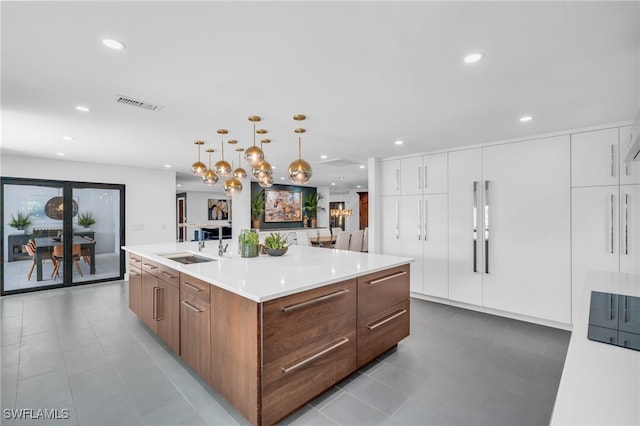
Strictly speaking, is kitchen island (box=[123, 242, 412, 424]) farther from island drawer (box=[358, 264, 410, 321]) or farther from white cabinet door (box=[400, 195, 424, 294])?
white cabinet door (box=[400, 195, 424, 294])

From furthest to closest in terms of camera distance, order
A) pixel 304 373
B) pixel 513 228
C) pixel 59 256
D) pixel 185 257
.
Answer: pixel 59 256
pixel 513 228
pixel 185 257
pixel 304 373

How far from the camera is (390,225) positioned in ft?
17.4

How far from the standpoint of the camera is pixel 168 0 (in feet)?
4.48

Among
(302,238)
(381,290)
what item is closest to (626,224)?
(381,290)

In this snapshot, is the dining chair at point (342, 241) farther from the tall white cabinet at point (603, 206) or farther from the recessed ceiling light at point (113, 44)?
the recessed ceiling light at point (113, 44)

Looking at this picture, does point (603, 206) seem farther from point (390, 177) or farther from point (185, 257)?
point (185, 257)

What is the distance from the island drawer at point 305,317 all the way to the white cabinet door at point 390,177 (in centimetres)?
306

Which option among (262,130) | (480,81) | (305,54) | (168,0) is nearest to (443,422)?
(480,81)

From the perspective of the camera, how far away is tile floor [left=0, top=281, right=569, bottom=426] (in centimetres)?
212

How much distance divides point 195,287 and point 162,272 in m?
0.81

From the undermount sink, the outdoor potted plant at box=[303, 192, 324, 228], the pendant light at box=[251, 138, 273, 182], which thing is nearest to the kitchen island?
the undermount sink

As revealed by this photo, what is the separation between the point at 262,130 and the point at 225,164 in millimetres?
730

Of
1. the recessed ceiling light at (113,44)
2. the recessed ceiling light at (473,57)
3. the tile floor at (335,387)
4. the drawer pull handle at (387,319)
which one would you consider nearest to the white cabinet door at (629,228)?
the tile floor at (335,387)

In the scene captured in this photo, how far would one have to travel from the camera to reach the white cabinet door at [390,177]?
520 centimetres
